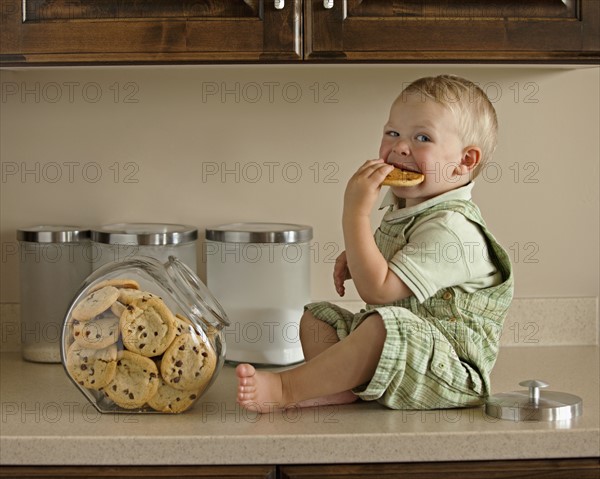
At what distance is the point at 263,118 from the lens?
178 cm

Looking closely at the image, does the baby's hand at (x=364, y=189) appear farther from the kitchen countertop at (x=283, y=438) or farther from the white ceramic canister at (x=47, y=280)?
the white ceramic canister at (x=47, y=280)

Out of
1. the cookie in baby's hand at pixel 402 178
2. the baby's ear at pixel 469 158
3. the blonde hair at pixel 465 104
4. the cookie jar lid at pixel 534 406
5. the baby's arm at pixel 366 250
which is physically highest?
the blonde hair at pixel 465 104

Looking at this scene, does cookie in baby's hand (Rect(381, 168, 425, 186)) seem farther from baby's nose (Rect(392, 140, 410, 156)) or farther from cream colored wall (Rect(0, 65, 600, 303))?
cream colored wall (Rect(0, 65, 600, 303))

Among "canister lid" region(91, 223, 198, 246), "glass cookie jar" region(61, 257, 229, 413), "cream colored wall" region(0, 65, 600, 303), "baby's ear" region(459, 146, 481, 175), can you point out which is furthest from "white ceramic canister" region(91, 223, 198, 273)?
"baby's ear" region(459, 146, 481, 175)

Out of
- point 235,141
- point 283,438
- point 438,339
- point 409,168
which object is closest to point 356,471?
point 283,438

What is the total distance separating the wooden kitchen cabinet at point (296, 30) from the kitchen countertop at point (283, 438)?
54cm

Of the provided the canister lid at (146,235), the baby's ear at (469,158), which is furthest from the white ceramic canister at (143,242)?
the baby's ear at (469,158)

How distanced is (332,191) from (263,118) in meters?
0.19

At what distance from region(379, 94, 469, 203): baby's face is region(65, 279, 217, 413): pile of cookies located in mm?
390

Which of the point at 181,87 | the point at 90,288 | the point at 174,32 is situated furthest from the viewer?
the point at 181,87

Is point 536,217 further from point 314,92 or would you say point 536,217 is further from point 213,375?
point 213,375

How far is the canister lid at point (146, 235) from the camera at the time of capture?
1.59 m

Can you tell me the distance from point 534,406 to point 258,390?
37 cm

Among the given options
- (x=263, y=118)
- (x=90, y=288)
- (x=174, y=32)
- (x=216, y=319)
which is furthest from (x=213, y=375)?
(x=263, y=118)
